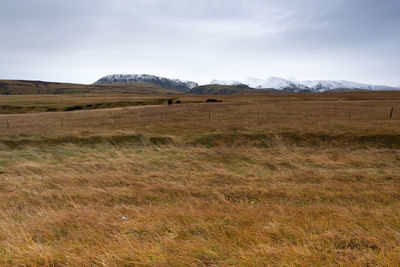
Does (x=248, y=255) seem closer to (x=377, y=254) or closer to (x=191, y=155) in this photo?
(x=377, y=254)

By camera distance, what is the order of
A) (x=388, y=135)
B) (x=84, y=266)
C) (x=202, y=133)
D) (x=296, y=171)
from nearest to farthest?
(x=84, y=266) < (x=296, y=171) < (x=388, y=135) < (x=202, y=133)

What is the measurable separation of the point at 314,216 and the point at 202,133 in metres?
12.5

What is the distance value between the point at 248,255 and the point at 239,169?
18.5ft

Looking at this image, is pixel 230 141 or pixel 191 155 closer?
pixel 191 155

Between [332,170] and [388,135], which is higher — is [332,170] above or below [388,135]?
below

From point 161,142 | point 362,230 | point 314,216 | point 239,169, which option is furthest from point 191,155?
point 362,230

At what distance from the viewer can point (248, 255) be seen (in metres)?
2.80

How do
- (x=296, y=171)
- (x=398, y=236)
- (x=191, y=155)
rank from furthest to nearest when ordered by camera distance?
(x=191, y=155) < (x=296, y=171) < (x=398, y=236)

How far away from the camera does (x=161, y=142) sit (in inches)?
567

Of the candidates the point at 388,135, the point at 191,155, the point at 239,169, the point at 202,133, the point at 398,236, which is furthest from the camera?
the point at 202,133

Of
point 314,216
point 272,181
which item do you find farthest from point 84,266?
point 272,181

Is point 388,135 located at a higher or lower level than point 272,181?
higher

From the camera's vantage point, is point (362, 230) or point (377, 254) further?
point (362, 230)

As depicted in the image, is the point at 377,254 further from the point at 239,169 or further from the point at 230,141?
the point at 230,141
